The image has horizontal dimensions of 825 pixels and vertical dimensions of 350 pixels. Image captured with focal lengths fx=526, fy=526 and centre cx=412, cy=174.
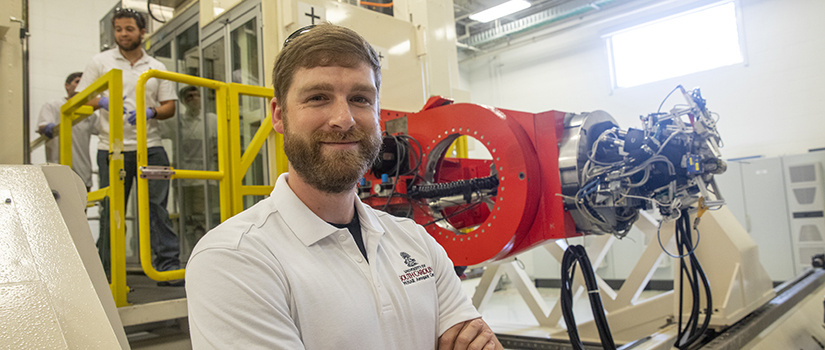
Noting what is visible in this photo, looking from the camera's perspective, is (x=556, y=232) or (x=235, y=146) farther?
(x=235, y=146)

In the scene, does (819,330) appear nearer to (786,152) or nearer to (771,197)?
(771,197)

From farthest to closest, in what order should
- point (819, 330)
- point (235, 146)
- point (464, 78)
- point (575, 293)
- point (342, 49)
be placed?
point (464, 78) < point (575, 293) < point (819, 330) < point (235, 146) < point (342, 49)

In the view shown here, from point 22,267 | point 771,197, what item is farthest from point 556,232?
point 771,197

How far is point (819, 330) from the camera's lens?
3.96m

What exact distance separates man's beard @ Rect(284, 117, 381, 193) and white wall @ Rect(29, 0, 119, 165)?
6.77 m

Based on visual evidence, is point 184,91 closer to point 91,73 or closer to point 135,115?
point 91,73

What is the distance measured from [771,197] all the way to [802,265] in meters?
1.00

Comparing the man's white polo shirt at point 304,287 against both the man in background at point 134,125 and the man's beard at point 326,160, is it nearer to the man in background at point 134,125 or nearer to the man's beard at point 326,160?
the man's beard at point 326,160

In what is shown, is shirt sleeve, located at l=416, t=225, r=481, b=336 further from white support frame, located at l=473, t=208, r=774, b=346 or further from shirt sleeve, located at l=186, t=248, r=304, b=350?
white support frame, located at l=473, t=208, r=774, b=346

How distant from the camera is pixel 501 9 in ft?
32.1

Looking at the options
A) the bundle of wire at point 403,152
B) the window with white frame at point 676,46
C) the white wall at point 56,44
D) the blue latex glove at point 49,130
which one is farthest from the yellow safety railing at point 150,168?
the window with white frame at point 676,46

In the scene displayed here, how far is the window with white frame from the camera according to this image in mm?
8812

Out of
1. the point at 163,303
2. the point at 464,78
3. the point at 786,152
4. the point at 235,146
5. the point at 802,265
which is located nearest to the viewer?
the point at 163,303

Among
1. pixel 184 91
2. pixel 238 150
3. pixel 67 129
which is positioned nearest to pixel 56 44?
pixel 184 91
